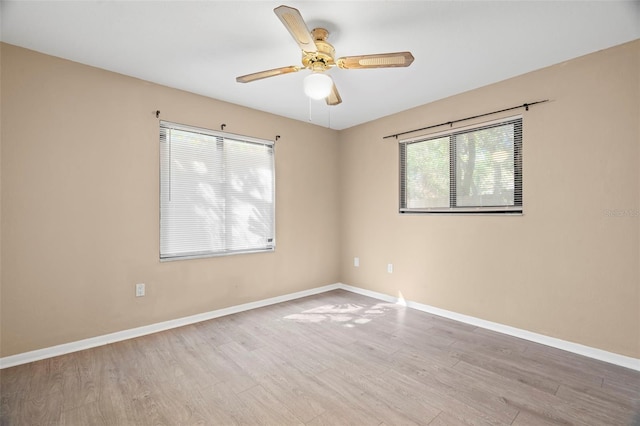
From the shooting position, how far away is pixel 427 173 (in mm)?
3754

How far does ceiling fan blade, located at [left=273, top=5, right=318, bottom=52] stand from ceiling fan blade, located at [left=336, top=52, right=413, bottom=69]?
27 cm

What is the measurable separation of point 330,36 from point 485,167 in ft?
6.89

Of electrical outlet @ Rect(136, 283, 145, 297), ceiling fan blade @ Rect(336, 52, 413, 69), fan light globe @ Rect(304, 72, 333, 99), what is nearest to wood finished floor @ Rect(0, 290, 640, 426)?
electrical outlet @ Rect(136, 283, 145, 297)

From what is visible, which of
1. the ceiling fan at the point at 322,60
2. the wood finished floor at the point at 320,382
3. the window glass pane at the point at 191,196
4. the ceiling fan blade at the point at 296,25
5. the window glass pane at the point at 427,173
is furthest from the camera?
the window glass pane at the point at 427,173

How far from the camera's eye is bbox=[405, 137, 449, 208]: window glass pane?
3.59m

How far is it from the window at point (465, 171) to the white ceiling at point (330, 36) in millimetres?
578

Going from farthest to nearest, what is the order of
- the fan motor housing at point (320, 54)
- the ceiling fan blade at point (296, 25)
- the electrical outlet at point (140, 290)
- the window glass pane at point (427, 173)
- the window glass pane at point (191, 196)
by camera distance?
the window glass pane at point (427, 173) < the window glass pane at point (191, 196) < the electrical outlet at point (140, 290) < the fan motor housing at point (320, 54) < the ceiling fan blade at point (296, 25)

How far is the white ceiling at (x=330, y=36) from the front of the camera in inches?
78.3

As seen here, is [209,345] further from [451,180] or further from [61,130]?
[451,180]

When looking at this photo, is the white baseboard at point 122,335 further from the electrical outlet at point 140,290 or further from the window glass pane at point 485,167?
the window glass pane at point 485,167

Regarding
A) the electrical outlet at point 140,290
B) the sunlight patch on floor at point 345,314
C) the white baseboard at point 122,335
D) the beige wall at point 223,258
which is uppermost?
the beige wall at point 223,258

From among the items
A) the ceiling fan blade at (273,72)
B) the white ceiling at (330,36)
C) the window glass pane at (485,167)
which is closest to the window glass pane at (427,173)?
the window glass pane at (485,167)

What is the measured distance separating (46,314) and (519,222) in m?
4.31

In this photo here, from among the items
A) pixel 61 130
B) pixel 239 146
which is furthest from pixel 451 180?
pixel 61 130
